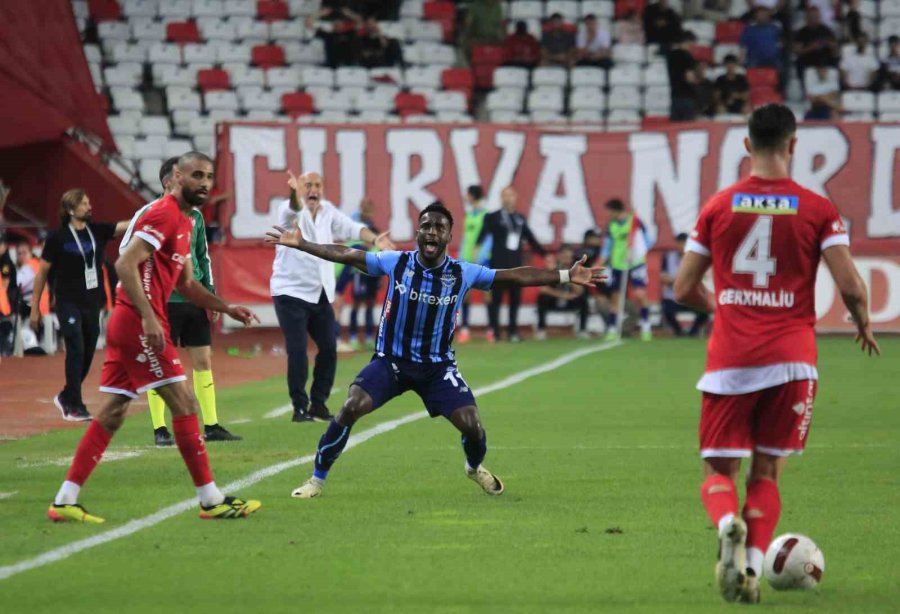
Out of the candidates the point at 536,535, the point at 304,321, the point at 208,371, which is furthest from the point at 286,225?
the point at 536,535

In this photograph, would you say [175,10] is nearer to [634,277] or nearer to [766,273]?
[634,277]

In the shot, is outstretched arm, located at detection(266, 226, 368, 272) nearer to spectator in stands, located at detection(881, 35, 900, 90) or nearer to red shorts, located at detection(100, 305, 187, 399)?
red shorts, located at detection(100, 305, 187, 399)

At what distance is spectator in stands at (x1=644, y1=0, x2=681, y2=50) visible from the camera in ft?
104

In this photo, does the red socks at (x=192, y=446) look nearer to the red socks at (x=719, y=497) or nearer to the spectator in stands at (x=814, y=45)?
the red socks at (x=719, y=497)

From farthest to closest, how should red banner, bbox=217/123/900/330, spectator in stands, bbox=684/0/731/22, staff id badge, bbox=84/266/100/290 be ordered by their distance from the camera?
spectator in stands, bbox=684/0/731/22 → red banner, bbox=217/123/900/330 → staff id badge, bbox=84/266/100/290

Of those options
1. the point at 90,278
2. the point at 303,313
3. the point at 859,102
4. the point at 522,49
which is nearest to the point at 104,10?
the point at 522,49

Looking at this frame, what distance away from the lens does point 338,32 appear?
1245 inches

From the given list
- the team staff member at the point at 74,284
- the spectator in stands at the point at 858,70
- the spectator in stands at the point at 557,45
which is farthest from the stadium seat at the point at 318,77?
the team staff member at the point at 74,284

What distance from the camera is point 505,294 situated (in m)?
27.2

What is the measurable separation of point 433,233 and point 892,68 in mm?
23588

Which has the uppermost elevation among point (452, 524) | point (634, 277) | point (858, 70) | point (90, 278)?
point (858, 70)

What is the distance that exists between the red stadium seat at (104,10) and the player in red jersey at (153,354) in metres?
24.8

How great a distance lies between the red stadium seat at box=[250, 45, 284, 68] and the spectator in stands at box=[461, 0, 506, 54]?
12.5 feet

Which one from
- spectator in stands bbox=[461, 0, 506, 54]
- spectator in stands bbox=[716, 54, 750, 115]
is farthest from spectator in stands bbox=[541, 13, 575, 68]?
spectator in stands bbox=[716, 54, 750, 115]
